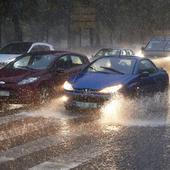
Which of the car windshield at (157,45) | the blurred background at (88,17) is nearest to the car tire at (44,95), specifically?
the car windshield at (157,45)

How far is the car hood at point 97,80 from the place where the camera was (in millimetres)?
12509

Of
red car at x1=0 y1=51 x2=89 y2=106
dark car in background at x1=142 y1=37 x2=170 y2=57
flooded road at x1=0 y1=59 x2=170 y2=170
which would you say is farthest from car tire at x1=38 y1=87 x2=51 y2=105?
dark car in background at x1=142 y1=37 x2=170 y2=57

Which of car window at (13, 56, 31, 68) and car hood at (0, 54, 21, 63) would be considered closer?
car window at (13, 56, 31, 68)

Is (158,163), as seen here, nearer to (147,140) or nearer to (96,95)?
(147,140)

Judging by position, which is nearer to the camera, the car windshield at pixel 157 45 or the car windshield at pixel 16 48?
the car windshield at pixel 16 48

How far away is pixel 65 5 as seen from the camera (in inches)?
1764

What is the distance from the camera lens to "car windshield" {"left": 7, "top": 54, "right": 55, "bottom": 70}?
14541 millimetres

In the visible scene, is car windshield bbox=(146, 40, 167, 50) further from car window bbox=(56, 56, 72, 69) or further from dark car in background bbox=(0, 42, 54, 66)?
car window bbox=(56, 56, 72, 69)

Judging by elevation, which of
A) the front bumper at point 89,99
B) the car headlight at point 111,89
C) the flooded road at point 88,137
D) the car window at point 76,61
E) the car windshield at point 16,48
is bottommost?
the flooded road at point 88,137

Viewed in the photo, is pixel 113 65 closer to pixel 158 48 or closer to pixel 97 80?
pixel 97 80

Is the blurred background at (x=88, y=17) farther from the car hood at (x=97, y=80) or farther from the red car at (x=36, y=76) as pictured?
the car hood at (x=97, y=80)

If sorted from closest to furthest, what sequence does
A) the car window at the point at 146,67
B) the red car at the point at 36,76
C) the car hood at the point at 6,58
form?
the red car at the point at 36,76, the car window at the point at 146,67, the car hood at the point at 6,58

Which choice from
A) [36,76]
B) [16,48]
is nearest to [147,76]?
[36,76]

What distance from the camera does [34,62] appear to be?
14.8 meters
